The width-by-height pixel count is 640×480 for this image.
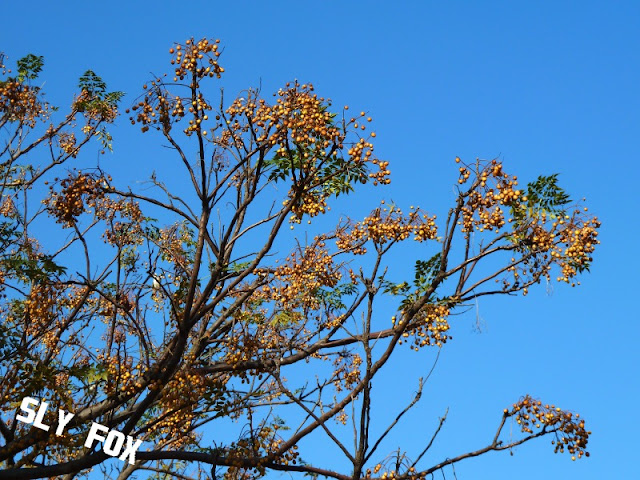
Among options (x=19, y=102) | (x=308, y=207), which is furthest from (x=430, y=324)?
(x=19, y=102)

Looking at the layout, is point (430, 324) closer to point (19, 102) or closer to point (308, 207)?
point (308, 207)

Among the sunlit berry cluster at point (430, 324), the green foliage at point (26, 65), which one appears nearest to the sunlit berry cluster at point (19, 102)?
the green foliage at point (26, 65)

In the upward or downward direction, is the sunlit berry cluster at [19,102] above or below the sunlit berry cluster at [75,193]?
above

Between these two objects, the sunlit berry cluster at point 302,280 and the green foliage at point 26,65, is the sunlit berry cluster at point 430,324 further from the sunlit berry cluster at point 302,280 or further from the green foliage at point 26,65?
the green foliage at point 26,65

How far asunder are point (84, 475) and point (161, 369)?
490 centimetres

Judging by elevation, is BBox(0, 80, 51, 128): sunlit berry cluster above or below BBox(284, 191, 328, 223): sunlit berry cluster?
above

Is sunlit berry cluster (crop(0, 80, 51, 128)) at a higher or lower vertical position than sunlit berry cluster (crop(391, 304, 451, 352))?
higher

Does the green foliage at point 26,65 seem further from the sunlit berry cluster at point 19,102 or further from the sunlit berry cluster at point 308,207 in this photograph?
the sunlit berry cluster at point 308,207

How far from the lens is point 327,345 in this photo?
34.0 ft

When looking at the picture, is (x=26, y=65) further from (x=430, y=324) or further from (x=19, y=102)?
(x=430, y=324)

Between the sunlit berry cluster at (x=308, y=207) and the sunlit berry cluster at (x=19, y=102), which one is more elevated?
the sunlit berry cluster at (x=19, y=102)

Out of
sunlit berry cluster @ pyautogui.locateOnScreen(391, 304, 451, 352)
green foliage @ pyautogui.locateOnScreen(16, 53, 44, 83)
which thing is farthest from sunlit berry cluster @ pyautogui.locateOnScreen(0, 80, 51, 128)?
sunlit berry cluster @ pyautogui.locateOnScreen(391, 304, 451, 352)

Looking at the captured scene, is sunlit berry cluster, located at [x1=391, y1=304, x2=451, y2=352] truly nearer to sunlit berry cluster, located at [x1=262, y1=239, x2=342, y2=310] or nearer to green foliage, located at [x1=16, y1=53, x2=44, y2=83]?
sunlit berry cluster, located at [x1=262, y1=239, x2=342, y2=310]

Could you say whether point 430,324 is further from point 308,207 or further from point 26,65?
point 26,65
